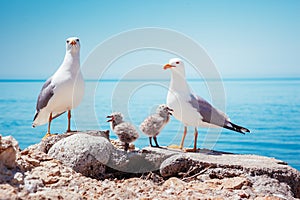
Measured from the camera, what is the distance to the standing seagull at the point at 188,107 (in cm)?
570

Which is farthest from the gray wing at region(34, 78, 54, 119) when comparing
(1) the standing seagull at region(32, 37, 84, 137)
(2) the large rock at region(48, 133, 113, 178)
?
(2) the large rock at region(48, 133, 113, 178)

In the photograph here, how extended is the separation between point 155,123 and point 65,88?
1472 mm

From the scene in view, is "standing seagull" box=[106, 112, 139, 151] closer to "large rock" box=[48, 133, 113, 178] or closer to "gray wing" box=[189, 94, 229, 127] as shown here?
"large rock" box=[48, 133, 113, 178]

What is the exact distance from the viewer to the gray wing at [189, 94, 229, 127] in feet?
18.9

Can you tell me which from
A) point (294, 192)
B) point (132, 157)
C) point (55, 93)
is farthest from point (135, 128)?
point (294, 192)

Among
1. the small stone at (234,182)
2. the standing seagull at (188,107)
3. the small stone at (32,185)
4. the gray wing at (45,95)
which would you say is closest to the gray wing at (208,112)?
the standing seagull at (188,107)

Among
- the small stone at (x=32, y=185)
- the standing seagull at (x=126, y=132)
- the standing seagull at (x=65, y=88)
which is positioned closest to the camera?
the small stone at (x=32, y=185)

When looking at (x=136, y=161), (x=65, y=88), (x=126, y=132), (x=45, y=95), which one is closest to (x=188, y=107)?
(x=126, y=132)

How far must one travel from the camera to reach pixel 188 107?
5688mm

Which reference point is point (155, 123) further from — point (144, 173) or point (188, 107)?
point (144, 173)

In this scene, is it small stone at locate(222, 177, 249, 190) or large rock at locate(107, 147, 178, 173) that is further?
large rock at locate(107, 147, 178, 173)

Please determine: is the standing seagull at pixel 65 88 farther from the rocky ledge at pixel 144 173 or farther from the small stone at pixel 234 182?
the small stone at pixel 234 182

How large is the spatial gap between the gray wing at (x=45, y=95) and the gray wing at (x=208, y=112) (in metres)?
2.22

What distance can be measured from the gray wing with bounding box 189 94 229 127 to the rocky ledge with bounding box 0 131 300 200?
2.67 ft
